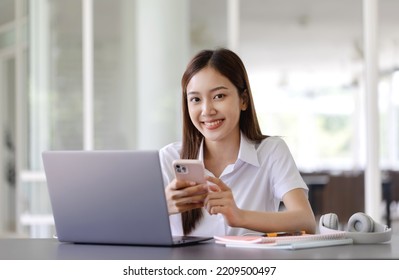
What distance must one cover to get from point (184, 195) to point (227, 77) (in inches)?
24.7

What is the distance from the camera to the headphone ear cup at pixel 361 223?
8.15 ft

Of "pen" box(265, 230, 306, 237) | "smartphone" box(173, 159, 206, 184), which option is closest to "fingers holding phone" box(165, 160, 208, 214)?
"smartphone" box(173, 159, 206, 184)

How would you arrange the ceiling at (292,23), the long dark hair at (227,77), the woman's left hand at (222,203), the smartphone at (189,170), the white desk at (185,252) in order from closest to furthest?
the white desk at (185,252) < the smartphone at (189,170) < the woman's left hand at (222,203) < the long dark hair at (227,77) < the ceiling at (292,23)

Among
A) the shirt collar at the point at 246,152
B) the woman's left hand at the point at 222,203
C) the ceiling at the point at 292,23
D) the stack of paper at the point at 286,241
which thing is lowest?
the stack of paper at the point at 286,241

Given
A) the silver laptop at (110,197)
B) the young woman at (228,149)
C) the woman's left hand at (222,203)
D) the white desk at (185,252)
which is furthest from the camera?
the young woman at (228,149)

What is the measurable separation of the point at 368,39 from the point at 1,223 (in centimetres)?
352

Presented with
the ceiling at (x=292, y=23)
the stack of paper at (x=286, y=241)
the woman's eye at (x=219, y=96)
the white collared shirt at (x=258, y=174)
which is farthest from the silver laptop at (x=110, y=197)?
the ceiling at (x=292, y=23)

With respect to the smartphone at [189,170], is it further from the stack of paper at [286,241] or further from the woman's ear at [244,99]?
the woman's ear at [244,99]

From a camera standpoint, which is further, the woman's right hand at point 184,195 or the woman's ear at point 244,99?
the woman's ear at point 244,99

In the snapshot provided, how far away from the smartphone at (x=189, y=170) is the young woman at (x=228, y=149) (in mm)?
350

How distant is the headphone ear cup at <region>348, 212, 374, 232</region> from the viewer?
248 centimetres

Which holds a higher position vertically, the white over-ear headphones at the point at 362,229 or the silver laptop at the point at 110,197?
the silver laptop at the point at 110,197

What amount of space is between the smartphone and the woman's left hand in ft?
0.17

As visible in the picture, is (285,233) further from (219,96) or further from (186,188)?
(219,96)
